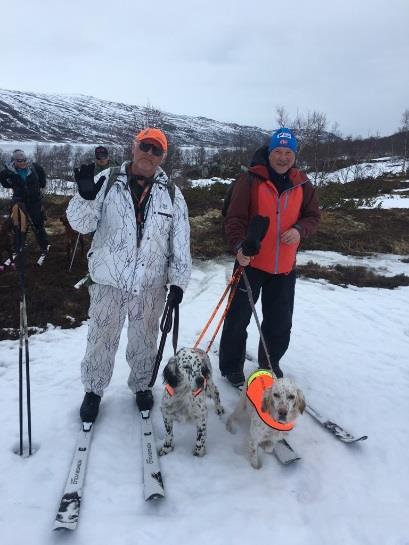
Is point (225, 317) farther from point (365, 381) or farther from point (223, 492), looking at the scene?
point (365, 381)

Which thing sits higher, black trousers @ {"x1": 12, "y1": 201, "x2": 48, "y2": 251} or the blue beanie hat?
the blue beanie hat

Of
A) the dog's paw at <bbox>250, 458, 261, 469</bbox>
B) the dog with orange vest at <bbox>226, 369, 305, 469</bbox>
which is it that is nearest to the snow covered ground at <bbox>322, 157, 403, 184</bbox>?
the dog with orange vest at <bbox>226, 369, 305, 469</bbox>

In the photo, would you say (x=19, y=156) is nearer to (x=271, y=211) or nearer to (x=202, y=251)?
(x=202, y=251)

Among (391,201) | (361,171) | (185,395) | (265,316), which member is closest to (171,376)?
(185,395)

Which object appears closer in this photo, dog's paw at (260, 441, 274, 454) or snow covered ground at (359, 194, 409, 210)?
dog's paw at (260, 441, 274, 454)

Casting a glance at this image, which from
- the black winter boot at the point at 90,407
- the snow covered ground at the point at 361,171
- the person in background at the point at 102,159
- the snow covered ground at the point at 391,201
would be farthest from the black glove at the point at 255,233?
the snow covered ground at the point at 361,171

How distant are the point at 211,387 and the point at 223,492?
0.96 m

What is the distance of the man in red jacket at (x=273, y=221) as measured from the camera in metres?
3.39

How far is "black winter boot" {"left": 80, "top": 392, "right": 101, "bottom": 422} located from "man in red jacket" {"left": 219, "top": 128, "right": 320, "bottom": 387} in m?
1.54

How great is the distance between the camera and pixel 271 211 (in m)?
3.47

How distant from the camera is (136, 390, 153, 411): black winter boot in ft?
11.8

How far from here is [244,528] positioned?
250 centimetres

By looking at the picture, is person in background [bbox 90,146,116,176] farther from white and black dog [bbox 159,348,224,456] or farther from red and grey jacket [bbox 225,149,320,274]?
white and black dog [bbox 159,348,224,456]

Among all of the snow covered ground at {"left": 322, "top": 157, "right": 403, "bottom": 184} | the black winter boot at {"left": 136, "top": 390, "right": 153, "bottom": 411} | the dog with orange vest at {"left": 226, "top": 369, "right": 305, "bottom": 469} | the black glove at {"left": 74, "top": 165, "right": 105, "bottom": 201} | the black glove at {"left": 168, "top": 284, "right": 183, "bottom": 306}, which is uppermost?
the snow covered ground at {"left": 322, "top": 157, "right": 403, "bottom": 184}
